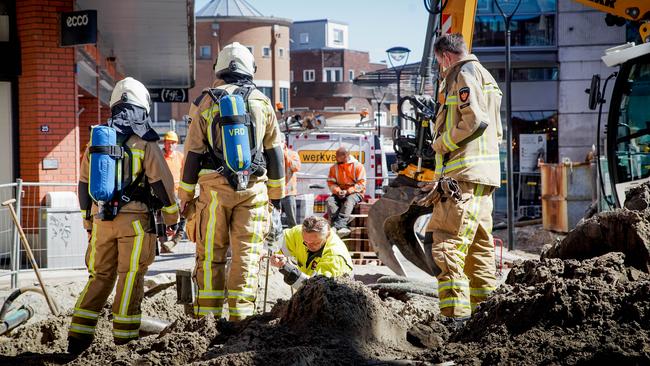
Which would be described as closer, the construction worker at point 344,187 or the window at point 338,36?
the construction worker at point 344,187

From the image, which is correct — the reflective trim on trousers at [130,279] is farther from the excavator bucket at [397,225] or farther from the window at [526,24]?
the window at [526,24]

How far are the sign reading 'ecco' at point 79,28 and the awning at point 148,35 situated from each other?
114 centimetres

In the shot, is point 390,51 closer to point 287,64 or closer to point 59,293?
point 59,293

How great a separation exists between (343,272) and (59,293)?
3.62 meters

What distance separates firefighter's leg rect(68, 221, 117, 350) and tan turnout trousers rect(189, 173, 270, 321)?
0.66m

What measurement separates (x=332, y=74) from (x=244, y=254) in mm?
73038

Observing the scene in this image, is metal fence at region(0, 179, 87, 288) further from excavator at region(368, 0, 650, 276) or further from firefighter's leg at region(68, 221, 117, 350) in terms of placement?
firefighter's leg at region(68, 221, 117, 350)

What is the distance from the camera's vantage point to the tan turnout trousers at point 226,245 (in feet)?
21.9

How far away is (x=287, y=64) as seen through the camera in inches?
2569

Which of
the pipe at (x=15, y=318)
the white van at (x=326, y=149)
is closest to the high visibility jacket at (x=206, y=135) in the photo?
the pipe at (x=15, y=318)

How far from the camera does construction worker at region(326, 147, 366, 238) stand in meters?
14.2

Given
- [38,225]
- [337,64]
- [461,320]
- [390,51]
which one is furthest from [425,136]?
[337,64]

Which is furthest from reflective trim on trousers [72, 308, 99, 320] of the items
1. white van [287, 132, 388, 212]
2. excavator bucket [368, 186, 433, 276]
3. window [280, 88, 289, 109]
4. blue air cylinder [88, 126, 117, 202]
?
window [280, 88, 289, 109]

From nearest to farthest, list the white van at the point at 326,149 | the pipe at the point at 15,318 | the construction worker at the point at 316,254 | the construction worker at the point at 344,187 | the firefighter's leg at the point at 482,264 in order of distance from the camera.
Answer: the firefighter's leg at the point at 482,264 → the pipe at the point at 15,318 → the construction worker at the point at 316,254 → the construction worker at the point at 344,187 → the white van at the point at 326,149
